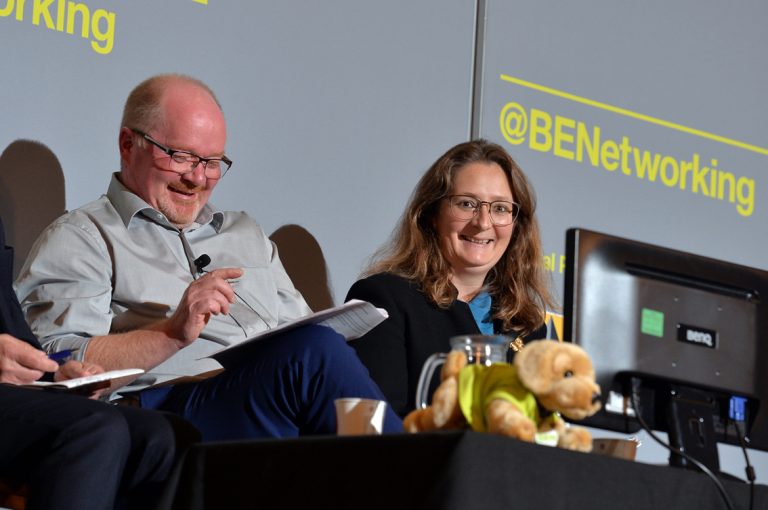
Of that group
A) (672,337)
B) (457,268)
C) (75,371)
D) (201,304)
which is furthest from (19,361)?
(457,268)

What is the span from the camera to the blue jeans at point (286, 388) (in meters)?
1.97

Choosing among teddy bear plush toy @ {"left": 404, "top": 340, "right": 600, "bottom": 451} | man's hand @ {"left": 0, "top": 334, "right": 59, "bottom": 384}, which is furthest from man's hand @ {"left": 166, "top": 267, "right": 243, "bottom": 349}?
teddy bear plush toy @ {"left": 404, "top": 340, "right": 600, "bottom": 451}

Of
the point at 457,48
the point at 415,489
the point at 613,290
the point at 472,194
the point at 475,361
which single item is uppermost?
the point at 457,48

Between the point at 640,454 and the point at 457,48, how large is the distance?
4.59ft

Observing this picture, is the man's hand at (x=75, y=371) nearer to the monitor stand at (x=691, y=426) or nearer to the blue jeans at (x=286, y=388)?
the blue jeans at (x=286, y=388)

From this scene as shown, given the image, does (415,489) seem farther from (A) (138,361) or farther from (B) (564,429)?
(A) (138,361)

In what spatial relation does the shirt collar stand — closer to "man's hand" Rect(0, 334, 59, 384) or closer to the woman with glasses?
the woman with glasses

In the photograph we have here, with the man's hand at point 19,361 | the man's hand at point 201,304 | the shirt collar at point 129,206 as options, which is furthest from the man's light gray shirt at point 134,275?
the man's hand at point 19,361

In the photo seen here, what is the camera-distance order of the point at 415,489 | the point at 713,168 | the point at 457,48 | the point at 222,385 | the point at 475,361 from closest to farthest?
the point at 415,489
the point at 475,361
the point at 222,385
the point at 457,48
the point at 713,168

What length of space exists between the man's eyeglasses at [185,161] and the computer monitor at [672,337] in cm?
126

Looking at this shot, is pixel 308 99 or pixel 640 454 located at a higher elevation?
pixel 308 99

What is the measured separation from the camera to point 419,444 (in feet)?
4.17

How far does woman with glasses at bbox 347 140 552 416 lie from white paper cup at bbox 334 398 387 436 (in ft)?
3.41

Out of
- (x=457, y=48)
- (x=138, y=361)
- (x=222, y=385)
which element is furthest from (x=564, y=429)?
(x=457, y=48)
